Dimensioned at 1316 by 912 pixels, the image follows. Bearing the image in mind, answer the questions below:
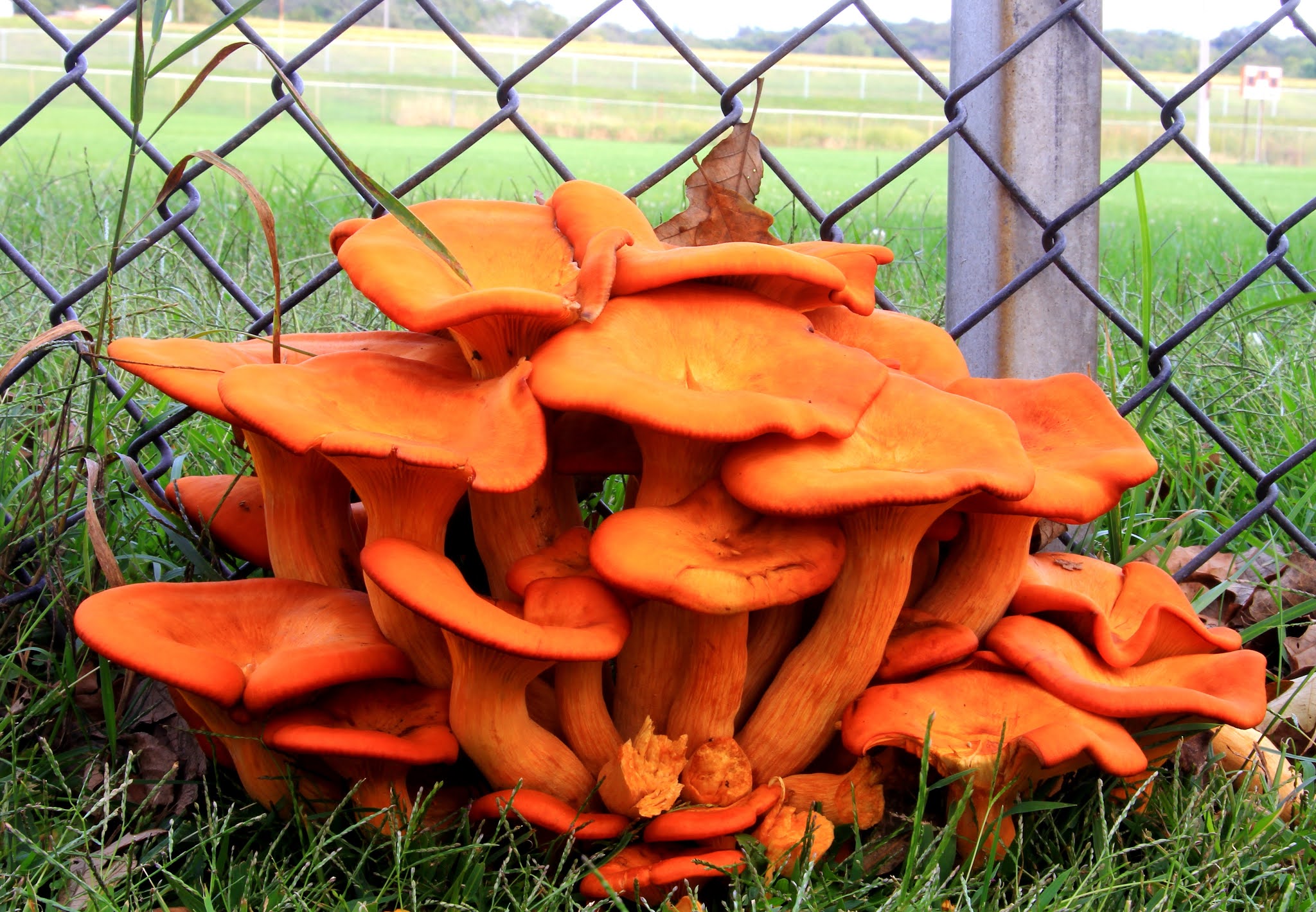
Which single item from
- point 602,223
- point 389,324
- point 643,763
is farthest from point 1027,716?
point 389,324

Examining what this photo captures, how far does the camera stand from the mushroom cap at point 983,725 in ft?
5.66

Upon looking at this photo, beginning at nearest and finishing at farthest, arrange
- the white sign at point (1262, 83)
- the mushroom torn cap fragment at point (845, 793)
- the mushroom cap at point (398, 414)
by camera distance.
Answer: the mushroom cap at point (398, 414)
the mushroom torn cap fragment at point (845, 793)
the white sign at point (1262, 83)

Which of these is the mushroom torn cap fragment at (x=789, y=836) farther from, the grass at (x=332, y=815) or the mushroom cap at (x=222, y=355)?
the mushroom cap at (x=222, y=355)

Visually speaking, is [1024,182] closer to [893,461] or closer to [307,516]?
[893,461]

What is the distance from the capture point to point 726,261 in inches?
68.2

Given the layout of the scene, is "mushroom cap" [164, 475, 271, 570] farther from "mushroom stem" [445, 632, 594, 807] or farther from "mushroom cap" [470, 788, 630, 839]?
"mushroom cap" [470, 788, 630, 839]

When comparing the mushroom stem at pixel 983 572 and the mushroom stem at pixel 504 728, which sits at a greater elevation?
the mushroom stem at pixel 983 572

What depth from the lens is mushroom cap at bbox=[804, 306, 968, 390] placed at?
207 centimetres

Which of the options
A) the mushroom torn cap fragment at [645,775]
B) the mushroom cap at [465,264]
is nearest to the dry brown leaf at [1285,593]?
the mushroom torn cap fragment at [645,775]

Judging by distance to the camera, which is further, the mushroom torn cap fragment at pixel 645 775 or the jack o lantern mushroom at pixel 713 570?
the mushroom torn cap fragment at pixel 645 775

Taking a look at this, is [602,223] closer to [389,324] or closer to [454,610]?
[454,610]

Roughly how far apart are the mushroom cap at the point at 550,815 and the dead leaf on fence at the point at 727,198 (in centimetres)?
112

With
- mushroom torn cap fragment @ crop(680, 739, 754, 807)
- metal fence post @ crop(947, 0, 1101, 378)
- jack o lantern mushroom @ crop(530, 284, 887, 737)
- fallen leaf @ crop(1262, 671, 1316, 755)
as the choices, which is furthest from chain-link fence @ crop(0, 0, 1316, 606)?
mushroom torn cap fragment @ crop(680, 739, 754, 807)

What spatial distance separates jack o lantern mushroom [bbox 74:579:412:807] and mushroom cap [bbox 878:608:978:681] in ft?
2.81
